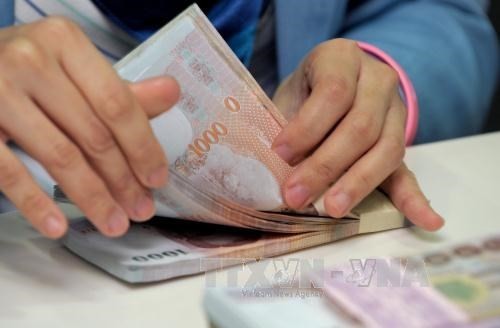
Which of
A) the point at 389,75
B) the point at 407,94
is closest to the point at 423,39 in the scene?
the point at 407,94

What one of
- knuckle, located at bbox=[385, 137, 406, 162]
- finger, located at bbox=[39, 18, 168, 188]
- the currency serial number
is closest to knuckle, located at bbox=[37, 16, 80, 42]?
finger, located at bbox=[39, 18, 168, 188]

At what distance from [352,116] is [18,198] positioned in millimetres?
234

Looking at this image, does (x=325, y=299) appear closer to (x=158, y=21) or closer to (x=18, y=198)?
(x=18, y=198)

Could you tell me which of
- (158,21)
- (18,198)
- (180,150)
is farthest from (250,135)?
(158,21)

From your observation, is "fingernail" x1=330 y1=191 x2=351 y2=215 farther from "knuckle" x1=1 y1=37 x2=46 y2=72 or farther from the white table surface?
"knuckle" x1=1 y1=37 x2=46 y2=72

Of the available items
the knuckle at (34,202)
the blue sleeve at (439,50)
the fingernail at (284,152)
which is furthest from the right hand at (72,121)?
the blue sleeve at (439,50)

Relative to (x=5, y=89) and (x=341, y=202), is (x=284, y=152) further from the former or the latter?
(x=5, y=89)

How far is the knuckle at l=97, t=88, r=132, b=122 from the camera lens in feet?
1.22

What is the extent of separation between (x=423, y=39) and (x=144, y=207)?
1.58ft

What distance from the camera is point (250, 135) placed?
46cm

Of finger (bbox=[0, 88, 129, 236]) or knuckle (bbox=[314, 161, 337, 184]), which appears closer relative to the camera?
finger (bbox=[0, 88, 129, 236])

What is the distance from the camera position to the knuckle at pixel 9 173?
39 centimetres

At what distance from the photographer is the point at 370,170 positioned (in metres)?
0.50

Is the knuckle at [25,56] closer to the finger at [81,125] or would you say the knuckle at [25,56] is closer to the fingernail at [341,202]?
the finger at [81,125]
